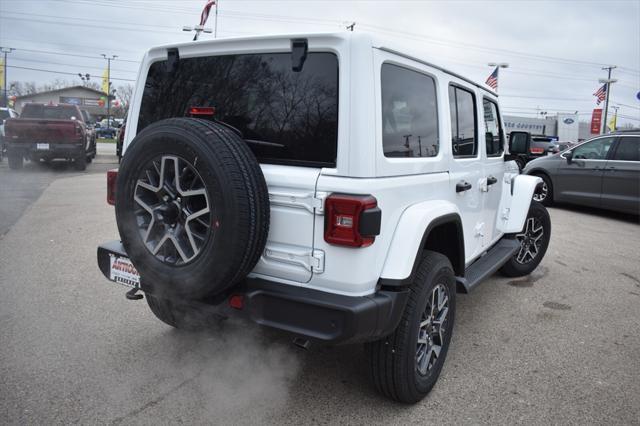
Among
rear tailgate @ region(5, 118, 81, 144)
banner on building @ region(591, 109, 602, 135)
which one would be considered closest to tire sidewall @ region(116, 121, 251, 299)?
rear tailgate @ region(5, 118, 81, 144)

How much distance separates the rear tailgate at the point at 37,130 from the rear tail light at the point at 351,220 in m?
12.8

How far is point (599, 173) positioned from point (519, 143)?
5817 mm

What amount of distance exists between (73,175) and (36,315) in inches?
411

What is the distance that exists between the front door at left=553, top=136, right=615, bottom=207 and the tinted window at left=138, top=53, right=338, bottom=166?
8.71 meters

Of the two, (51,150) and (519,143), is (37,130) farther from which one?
(519,143)

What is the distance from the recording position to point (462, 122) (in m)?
3.57

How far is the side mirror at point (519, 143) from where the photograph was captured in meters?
4.67

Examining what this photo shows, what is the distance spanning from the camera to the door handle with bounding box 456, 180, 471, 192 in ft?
10.8

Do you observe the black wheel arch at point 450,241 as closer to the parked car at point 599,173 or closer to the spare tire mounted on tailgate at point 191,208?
the spare tire mounted on tailgate at point 191,208

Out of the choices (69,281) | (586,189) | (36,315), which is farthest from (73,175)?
(586,189)

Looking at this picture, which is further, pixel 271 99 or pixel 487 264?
pixel 487 264

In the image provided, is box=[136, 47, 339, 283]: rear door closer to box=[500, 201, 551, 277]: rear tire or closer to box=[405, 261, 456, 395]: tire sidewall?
box=[405, 261, 456, 395]: tire sidewall

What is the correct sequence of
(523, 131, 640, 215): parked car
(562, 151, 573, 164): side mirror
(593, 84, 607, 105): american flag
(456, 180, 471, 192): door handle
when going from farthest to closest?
1. (593, 84, 607, 105): american flag
2. (562, 151, 573, 164): side mirror
3. (523, 131, 640, 215): parked car
4. (456, 180, 471, 192): door handle

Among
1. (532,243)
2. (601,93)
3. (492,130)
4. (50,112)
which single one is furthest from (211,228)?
(601,93)
